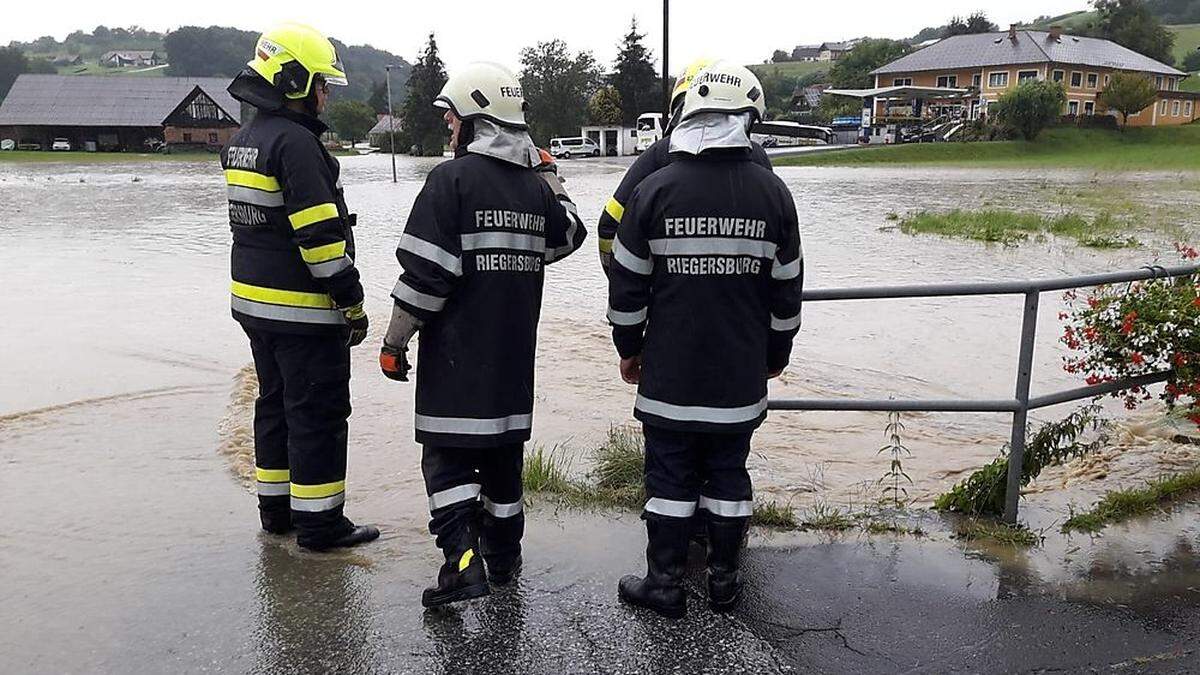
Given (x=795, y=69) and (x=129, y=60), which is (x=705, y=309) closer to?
(x=795, y=69)

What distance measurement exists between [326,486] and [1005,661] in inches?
109

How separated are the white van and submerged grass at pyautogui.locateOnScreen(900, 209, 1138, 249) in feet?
141

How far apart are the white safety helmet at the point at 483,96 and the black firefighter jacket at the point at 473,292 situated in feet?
0.55

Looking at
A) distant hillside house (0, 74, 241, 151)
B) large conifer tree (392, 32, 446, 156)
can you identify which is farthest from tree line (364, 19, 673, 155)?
distant hillside house (0, 74, 241, 151)

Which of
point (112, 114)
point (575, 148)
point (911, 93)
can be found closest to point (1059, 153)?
point (911, 93)

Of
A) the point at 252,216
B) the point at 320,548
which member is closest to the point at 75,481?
the point at 320,548

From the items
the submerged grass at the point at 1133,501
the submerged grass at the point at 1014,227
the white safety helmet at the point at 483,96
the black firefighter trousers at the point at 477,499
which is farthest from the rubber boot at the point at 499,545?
the submerged grass at the point at 1014,227

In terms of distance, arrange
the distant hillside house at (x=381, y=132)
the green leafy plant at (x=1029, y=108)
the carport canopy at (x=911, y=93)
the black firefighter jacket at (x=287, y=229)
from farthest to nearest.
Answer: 1. the distant hillside house at (x=381, y=132)
2. the carport canopy at (x=911, y=93)
3. the green leafy plant at (x=1029, y=108)
4. the black firefighter jacket at (x=287, y=229)

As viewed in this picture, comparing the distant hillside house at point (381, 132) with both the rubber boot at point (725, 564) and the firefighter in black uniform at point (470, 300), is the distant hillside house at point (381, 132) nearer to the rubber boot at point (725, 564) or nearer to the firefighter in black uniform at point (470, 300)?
the firefighter in black uniform at point (470, 300)

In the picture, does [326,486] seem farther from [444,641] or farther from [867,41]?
[867,41]

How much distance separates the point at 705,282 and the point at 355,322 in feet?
5.02

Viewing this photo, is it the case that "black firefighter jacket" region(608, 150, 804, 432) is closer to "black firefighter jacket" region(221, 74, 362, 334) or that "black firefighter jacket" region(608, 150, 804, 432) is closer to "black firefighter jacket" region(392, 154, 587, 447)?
"black firefighter jacket" region(392, 154, 587, 447)

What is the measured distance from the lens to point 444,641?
356 cm

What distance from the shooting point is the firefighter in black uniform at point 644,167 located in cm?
407
